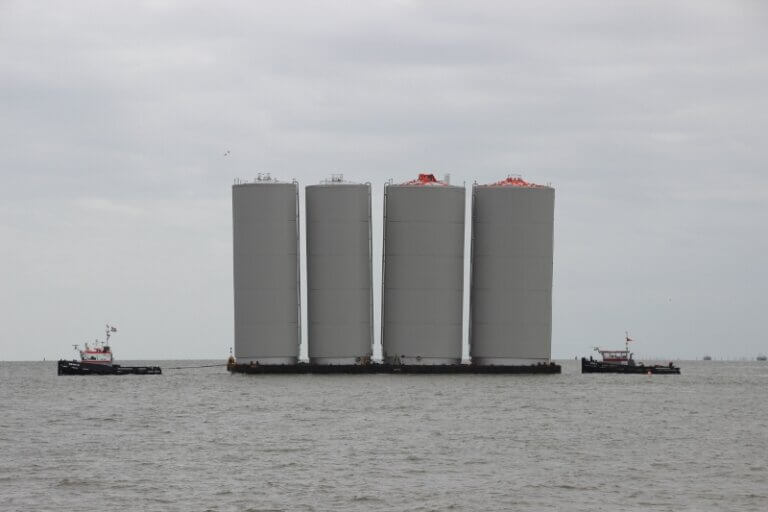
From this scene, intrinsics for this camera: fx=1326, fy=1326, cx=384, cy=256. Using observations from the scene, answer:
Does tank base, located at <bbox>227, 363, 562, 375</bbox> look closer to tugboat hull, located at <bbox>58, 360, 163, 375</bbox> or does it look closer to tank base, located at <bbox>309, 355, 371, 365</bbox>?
tank base, located at <bbox>309, 355, 371, 365</bbox>

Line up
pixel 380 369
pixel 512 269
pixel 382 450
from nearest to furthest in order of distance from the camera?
pixel 382 450
pixel 512 269
pixel 380 369

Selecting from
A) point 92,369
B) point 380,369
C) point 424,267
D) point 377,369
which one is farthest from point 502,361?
point 92,369

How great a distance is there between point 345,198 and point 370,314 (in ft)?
27.8

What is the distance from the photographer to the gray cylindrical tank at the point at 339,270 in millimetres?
93000

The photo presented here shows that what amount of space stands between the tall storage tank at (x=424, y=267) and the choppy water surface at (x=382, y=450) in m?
9.83

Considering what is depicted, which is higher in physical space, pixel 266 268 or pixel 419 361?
pixel 266 268

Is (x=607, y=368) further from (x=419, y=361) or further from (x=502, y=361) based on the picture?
(x=419, y=361)

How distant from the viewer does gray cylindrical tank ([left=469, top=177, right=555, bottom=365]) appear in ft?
→ 308

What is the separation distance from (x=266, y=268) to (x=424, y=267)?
36.4ft

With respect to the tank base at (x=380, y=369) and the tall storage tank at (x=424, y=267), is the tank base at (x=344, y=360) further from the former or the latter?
the tall storage tank at (x=424, y=267)

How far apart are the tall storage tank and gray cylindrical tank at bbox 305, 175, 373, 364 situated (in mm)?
1868

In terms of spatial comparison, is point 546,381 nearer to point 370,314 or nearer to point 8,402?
point 370,314

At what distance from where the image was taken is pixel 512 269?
93.7 metres

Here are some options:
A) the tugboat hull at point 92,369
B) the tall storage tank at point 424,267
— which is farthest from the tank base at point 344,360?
the tugboat hull at point 92,369
